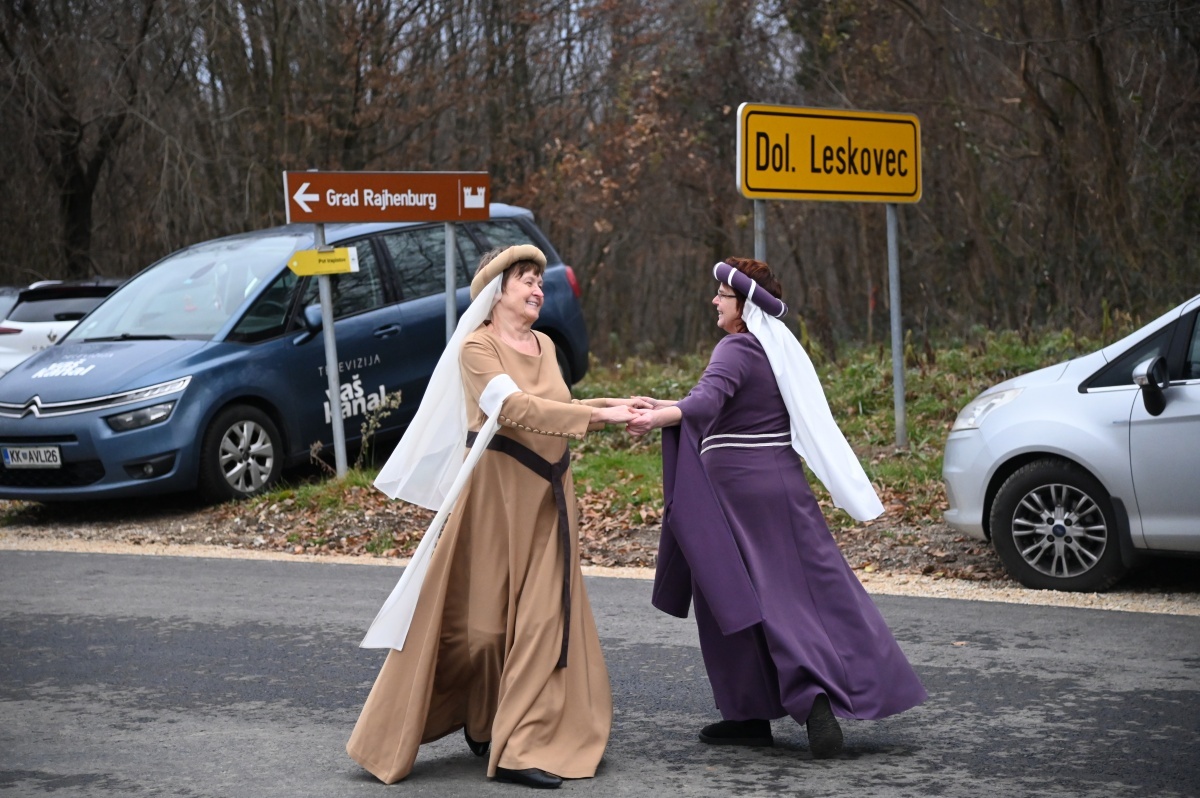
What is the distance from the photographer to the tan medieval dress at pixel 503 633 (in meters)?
5.06

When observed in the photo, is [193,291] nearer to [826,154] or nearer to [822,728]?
[826,154]

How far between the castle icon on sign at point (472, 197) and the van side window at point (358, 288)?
3.38ft

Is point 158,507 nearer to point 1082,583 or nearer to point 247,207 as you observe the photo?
point 1082,583

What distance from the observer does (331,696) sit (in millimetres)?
6348

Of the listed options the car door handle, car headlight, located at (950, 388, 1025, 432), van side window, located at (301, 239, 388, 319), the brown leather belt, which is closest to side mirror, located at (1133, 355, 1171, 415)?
car headlight, located at (950, 388, 1025, 432)

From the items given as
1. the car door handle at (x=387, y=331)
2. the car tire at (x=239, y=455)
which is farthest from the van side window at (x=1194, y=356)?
the car tire at (x=239, y=455)

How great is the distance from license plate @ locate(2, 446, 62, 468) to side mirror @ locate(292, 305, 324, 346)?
2.04 meters

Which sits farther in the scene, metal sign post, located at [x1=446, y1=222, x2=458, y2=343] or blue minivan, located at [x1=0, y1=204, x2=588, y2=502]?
metal sign post, located at [x1=446, y1=222, x2=458, y2=343]

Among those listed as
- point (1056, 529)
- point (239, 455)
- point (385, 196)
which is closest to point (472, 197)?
point (385, 196)

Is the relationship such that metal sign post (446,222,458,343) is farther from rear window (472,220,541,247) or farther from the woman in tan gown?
the woman in tan gown

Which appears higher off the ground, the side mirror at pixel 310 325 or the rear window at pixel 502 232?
the rear window at pixel 502 232

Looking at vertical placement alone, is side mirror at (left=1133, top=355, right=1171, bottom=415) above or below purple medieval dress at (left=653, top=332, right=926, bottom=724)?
above

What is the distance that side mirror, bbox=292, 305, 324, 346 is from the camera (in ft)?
39.4

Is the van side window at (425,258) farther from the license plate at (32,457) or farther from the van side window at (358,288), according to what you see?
the license plate at (32,457)
